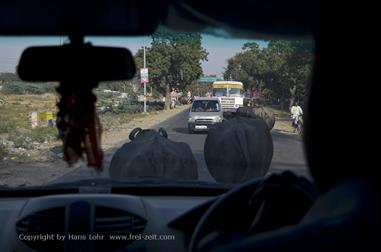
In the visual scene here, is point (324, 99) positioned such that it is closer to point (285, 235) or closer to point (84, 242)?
point (285, 235)

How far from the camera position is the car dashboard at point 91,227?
11.0 ft

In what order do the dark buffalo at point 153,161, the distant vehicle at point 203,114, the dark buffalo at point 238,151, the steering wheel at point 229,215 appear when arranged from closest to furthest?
the steering wheel at point 229,215 → the dark buffalo at point 153,161 → the dark buffalo at point 238,151 → the distant vehicle at point 203,114

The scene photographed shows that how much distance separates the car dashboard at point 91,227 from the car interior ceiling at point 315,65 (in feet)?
3.66

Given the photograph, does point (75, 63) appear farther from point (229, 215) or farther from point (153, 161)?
point (153, 161)

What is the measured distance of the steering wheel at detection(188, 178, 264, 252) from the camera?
7.21 ft

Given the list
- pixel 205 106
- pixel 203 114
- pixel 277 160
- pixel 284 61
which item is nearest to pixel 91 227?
pixel 284 61

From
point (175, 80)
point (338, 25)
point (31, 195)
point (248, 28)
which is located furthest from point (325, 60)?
point (175, 80)

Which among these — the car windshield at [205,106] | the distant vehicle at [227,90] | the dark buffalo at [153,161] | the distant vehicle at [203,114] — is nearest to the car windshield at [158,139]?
the dark buffalo at [153,161]

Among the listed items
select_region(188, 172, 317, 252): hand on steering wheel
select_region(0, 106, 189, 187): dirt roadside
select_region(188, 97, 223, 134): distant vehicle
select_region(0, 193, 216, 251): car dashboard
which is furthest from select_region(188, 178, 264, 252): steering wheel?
select_region(188, 97, 223, 134): distant vehicle

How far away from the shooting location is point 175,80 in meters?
9.80

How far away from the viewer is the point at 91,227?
3391 millimetres

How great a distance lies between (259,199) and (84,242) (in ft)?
5.03

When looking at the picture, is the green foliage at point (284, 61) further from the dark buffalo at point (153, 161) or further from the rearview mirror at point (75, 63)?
the dark buffalo at point (153, 161)

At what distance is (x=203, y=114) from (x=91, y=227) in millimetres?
23641
